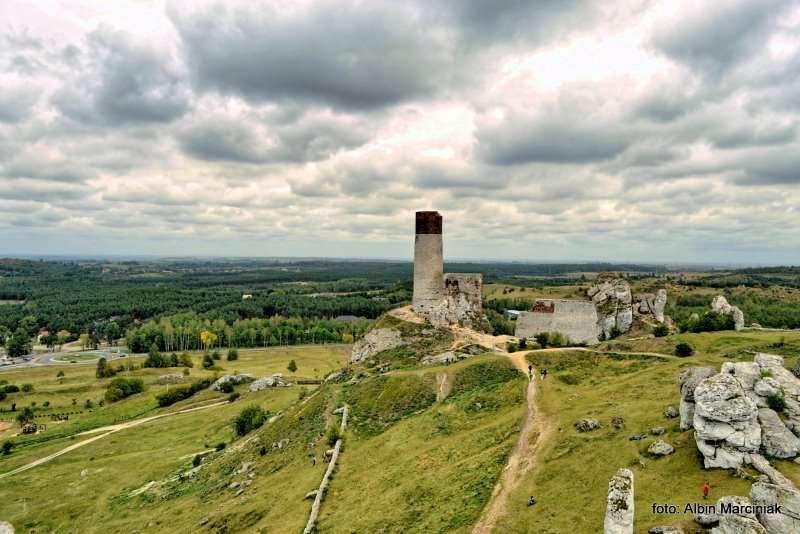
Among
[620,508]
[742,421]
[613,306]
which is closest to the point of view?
[620,508]

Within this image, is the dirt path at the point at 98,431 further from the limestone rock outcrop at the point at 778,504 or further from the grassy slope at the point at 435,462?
the limestone rock outcrop at the point at 778,504

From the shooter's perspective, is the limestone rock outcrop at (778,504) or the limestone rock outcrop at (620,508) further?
the limestone rock outcrop at (620,508)

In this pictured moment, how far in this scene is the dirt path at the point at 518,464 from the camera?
21314mm

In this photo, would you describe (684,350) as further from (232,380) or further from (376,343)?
(232,380)

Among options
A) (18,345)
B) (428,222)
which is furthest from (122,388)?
(18,345)

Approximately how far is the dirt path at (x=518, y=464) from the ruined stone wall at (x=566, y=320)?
2413cm

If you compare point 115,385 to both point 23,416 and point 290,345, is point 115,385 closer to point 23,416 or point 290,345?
point 23,416

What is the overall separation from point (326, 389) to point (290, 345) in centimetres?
10423

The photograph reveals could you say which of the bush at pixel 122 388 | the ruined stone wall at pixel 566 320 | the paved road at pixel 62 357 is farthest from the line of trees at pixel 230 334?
the ruined stone wall at pixel 566 320

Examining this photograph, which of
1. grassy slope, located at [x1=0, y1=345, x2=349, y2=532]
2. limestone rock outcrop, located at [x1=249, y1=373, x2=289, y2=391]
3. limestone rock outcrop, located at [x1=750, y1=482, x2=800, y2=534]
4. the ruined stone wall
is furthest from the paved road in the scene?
limestone rock outcrop, located at [x1=750, y1=482, x2=800, y2=534]

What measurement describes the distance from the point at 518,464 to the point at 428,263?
3374 cm

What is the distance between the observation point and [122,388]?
285 feet

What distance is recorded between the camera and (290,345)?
485ft

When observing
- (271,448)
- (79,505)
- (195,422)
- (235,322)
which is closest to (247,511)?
(271,448)
